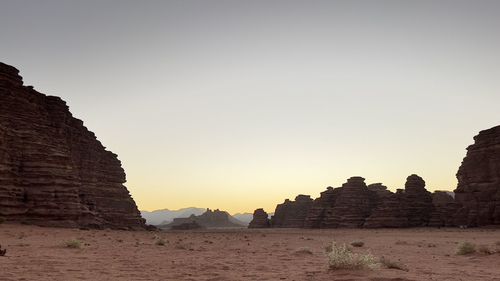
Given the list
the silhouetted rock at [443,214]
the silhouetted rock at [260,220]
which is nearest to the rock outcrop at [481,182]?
the silhouetted rock at [443,214]

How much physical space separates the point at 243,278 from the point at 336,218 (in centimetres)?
9251

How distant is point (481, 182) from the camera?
66.1m

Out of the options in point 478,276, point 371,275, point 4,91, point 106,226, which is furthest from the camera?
point 106,226

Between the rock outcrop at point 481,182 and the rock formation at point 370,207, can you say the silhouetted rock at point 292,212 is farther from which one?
the rock outcrop at point 481,182

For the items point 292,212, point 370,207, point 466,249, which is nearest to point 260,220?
point 292,212

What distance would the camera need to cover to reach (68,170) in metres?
46.0

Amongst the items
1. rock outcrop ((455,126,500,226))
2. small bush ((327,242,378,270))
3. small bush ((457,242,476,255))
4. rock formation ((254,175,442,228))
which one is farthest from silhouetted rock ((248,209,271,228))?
small bush ((327,242,378,270))

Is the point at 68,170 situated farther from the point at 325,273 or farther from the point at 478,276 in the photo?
the point at 478,276

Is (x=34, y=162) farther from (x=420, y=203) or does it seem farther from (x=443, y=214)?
(x=420, y=203)

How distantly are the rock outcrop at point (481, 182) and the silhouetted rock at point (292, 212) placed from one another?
66.1 m

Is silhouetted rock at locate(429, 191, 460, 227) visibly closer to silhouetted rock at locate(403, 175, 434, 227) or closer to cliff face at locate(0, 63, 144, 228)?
silhouetted rock at locate(403, 175, 434, 227)

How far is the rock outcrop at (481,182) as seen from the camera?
6303 centimetres

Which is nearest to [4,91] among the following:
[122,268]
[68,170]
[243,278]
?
[68,170]

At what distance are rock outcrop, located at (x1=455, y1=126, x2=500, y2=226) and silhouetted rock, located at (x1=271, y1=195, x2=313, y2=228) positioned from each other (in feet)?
217
